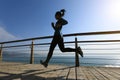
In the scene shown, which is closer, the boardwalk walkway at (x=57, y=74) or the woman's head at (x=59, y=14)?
the boardwalk walkway at (x=57, y=74)

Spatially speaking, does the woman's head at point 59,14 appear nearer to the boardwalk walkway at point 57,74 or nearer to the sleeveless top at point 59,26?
the sleeveless top at point 59,26

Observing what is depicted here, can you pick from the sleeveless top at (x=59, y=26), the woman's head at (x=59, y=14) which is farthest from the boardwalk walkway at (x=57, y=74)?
the woman's head at (x=59, y=14)

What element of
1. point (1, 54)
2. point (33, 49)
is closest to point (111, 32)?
point (33, 49)

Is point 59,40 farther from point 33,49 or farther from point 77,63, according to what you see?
point 33,49

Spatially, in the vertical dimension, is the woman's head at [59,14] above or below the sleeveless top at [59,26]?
above

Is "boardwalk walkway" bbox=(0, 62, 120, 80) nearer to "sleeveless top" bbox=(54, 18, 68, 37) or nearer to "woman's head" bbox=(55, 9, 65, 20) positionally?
"sleeveless top" bbox=(54, 18, 68, 37)

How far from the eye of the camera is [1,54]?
8703 millimetres

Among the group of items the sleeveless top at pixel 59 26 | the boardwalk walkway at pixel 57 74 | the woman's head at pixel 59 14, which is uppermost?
the woman's head at pixel 59 14

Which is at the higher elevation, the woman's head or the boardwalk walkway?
the woman's head

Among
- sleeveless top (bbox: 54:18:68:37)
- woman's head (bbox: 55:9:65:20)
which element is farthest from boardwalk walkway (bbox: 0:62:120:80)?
woman's head (bbox: 55:9:65:20)

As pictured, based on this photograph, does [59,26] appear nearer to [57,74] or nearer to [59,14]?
[59,14]

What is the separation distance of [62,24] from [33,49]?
3270 mm

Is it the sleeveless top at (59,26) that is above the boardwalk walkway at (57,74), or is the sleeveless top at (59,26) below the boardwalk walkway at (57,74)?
above

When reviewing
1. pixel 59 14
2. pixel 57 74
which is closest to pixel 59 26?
pixel 59 14
